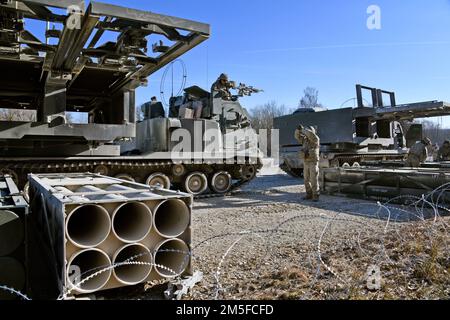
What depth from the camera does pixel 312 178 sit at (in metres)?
10.6

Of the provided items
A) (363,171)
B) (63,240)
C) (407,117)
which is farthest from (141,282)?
(407,117)

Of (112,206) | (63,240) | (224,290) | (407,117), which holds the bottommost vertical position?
(224,290)

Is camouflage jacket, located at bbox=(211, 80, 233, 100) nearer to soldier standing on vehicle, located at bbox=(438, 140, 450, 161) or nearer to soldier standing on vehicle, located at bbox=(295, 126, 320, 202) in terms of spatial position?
soldier standing on vehicle, located at bbox=(295, 126, 320, 202)

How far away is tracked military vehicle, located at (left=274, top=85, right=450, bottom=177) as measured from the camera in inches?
629

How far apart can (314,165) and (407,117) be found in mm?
8243

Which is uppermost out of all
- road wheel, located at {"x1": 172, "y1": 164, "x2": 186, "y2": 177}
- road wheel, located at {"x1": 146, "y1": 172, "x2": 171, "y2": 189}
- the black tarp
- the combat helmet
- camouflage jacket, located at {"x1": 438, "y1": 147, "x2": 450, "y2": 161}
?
the combat helmet

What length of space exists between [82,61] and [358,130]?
13.1 metres

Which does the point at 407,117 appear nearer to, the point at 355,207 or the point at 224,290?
the point at 355,207

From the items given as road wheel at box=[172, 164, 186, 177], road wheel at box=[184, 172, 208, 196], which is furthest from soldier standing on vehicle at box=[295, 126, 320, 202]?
road wheel at box=[172, 164, 186, 177]

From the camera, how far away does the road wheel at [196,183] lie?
36.8 ft

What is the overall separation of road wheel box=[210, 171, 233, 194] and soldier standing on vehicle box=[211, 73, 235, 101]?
2.52 metres

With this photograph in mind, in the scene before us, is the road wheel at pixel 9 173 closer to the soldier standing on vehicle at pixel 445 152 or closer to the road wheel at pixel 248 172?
the road wheel at pixel 248 172
